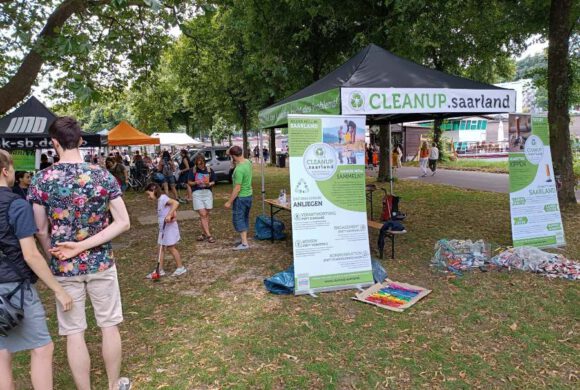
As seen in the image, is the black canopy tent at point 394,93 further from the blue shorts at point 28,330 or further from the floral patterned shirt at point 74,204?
the blue shorts at point 28,330

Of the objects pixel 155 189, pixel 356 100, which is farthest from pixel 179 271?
pixel 356 100

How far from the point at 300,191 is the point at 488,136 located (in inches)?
2006

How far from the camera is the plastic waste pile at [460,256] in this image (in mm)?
5441

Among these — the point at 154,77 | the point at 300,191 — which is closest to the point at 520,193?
the point at 300,191

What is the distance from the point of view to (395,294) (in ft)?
15.2

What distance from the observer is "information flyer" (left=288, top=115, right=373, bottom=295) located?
4.59 meters

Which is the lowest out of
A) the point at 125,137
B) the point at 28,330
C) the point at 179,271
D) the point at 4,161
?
the point at 179,271

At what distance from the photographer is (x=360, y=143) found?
487cm

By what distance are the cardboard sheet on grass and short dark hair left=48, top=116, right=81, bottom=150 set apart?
3.23m

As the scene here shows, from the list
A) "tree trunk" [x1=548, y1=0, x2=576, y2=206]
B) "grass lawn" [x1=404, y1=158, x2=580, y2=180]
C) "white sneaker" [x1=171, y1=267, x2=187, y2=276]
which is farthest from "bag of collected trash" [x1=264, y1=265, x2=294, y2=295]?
"grass lawn" [x1=404, y1=158, x2=580, y2=180]

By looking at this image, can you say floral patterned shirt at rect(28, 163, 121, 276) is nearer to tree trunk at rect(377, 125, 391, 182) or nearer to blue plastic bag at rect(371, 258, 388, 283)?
blue plastic bag at rect(371, 258, 388, 283)

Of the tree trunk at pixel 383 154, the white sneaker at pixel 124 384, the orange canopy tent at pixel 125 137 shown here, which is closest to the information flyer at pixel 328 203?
the white sneaker at pixel 124 384

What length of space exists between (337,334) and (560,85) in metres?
7.58

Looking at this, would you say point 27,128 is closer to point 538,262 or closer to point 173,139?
point 538,262
